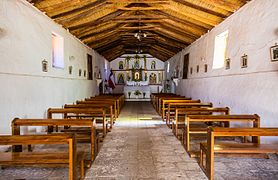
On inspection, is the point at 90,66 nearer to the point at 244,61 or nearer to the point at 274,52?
the point at 244,61

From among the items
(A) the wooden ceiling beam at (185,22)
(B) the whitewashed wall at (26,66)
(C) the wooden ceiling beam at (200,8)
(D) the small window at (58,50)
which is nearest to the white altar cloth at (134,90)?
(A) the wooden ceiling beam at (185,22)

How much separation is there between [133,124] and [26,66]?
3731 millimetres

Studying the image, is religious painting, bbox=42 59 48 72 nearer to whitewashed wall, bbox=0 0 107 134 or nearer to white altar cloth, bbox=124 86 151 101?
whitewashed wall, bbox=0 0 107 134

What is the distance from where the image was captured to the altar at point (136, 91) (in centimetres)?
1875

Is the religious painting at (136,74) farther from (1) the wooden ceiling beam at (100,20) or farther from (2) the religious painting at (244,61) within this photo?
(2) the religious painting at (244,61)

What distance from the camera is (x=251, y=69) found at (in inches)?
223

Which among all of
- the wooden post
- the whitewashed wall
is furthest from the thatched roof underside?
the wooden post

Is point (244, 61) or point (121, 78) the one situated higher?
point (121, 78)

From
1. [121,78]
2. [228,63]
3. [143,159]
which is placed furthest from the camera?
[121,78]

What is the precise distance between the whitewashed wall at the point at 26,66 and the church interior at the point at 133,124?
0.02 m

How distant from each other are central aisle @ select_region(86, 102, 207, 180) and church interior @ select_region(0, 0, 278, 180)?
2cm

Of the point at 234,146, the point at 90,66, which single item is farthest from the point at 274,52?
the point at 90,66

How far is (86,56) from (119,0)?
528cm

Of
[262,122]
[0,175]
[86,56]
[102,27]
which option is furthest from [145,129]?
[86,56]
